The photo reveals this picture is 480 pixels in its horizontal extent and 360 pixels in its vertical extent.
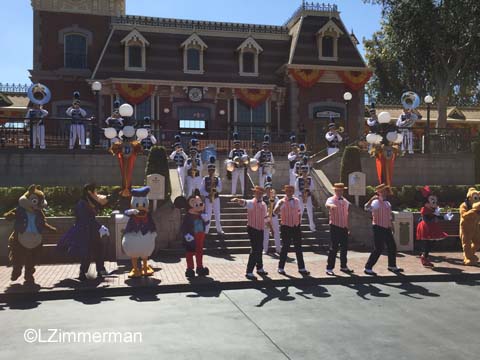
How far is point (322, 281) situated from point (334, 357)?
3726mm

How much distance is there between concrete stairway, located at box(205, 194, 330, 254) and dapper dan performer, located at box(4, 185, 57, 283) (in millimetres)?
4370

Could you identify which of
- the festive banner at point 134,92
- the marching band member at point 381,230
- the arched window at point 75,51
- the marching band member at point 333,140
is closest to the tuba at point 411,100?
the marching band member at point 333,140

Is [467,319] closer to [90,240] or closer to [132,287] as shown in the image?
[132,287]

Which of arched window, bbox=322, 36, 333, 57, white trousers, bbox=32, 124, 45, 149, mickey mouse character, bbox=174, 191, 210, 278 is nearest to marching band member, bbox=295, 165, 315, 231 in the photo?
mickey mouse character, bbox=174, 191, 210, 278

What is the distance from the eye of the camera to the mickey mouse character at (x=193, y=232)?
8.80m

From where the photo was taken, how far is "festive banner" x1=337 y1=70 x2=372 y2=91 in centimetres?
2405

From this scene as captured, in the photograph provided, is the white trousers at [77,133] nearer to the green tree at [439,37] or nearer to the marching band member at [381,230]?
the marching band member at [381,230]

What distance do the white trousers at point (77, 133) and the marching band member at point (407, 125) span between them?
10701mm

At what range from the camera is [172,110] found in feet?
75.0

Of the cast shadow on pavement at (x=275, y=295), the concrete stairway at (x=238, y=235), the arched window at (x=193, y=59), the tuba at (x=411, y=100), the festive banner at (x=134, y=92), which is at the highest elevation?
the arched window at (x=193, y=59)

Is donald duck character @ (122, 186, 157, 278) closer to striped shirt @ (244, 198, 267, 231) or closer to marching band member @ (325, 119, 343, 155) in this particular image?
striped shirt @ (244, 198, 267, 231)

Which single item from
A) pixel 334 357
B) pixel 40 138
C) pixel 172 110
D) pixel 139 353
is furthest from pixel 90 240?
pixel 172 110

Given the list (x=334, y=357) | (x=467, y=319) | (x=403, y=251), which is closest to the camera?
(x=334, y=357)

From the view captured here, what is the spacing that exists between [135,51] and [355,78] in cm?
1086
